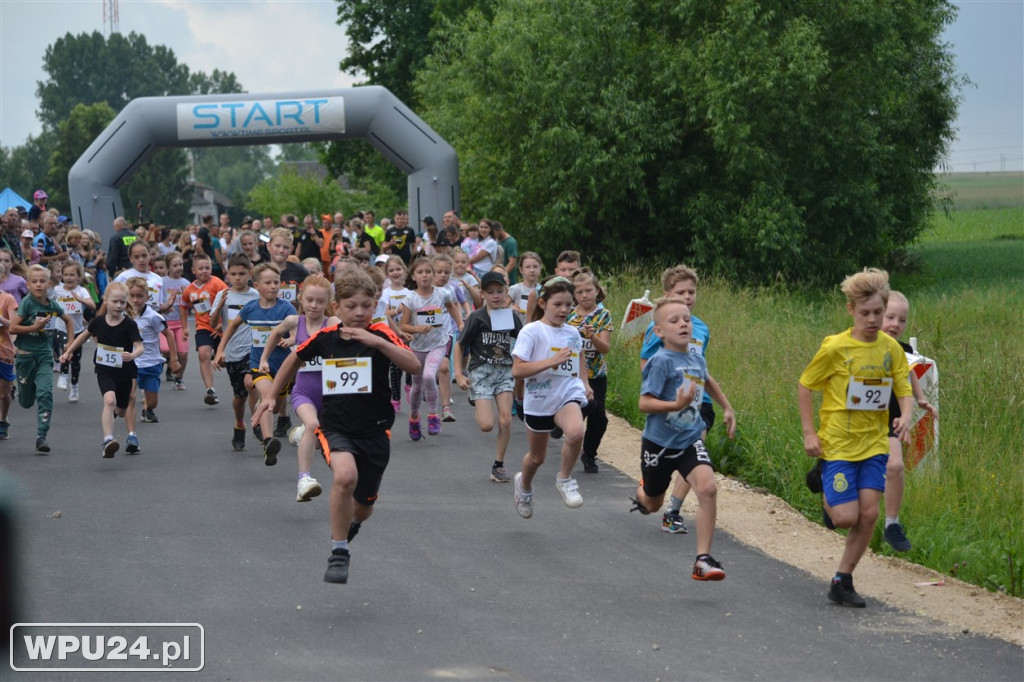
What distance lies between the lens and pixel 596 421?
10.9 m

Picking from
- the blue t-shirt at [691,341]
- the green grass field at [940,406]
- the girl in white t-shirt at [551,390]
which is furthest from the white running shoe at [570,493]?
the green grass field at [940,406]

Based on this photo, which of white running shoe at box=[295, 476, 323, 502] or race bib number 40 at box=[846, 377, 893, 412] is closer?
race bib number 40 at box=[846, 377, 893, 412]

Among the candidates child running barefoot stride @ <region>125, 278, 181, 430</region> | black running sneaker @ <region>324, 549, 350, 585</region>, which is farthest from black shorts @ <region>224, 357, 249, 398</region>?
black running sneaker @ <region>324, 549, 350, 585</region>

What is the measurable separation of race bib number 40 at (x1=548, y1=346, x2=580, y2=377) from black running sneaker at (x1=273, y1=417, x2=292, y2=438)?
4.58 metres

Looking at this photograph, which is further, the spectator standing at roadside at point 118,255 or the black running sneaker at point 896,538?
the spectator standing at roadside at point 118,255

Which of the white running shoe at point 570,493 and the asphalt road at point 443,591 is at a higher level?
the white running shoe at point 570,493

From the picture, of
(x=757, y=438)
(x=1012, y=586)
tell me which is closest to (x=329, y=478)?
(x=757, y=438)

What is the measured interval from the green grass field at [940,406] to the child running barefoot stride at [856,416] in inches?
42.1

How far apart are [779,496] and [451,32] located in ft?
93.0

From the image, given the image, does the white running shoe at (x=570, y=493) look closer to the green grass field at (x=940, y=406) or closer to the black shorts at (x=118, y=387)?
the green grass field at (x=940, y=406)

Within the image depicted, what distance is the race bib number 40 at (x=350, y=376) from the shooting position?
706 cm

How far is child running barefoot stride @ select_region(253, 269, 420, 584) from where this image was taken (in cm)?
696

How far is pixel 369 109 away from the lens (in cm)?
2758
